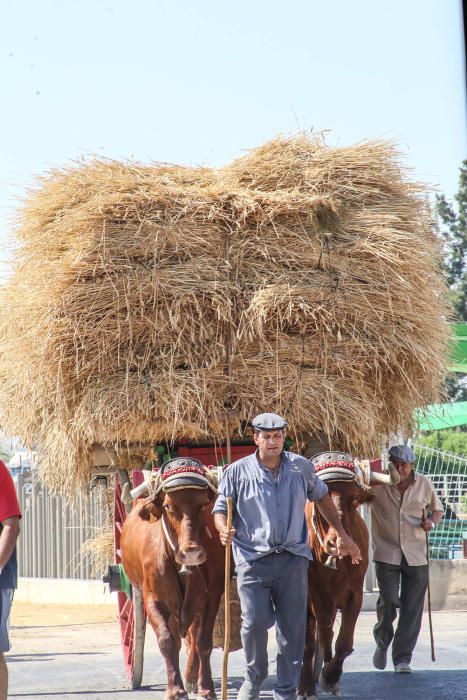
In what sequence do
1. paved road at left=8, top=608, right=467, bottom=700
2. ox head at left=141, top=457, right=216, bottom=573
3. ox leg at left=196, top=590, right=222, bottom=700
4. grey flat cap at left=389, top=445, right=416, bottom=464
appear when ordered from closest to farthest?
ox head at left=141, top=457, right=216, bottom=573, ox leg at left=196, top=590, right=222, bottom=700, paved road at left=8, top=608, right=467, bottom=700, grey flat cap at left=389, top=445, right=416, bottom=464

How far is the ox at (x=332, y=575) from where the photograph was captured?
709cm

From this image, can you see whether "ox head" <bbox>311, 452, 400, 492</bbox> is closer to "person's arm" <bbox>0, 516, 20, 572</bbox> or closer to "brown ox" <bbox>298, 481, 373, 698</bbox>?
"brown ox" <bbox>298, 481, 373, 698</bbox>

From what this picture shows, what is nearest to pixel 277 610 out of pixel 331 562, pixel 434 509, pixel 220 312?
pixel 331 562

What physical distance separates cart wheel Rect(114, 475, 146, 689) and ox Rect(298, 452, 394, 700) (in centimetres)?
131

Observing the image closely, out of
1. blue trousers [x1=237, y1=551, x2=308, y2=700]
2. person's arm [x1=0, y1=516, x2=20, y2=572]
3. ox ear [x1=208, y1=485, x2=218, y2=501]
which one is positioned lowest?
blue trousers [x1=237, y1=551, x2=308, y2=700]

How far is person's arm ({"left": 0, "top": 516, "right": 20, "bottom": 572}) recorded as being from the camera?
239 inches

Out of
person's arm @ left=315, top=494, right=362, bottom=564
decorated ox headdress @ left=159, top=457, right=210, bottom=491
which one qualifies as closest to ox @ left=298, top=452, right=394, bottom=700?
person's arm @ left=315, top=494, right=362, bottom=564

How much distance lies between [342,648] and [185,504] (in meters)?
1.50

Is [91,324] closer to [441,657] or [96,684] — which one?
[96,684]

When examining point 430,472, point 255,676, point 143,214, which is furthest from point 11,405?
point 430,472

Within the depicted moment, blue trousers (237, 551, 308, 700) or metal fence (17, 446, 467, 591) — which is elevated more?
blue trousers (237, 551, 308, 700)

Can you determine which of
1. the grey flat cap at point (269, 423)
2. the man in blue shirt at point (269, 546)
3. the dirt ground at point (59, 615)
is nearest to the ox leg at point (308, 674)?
the man in blue shirt at point (269, 546)

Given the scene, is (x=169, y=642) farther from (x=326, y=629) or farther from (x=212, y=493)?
(x=326, y=629)

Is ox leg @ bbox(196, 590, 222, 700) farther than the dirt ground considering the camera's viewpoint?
No
